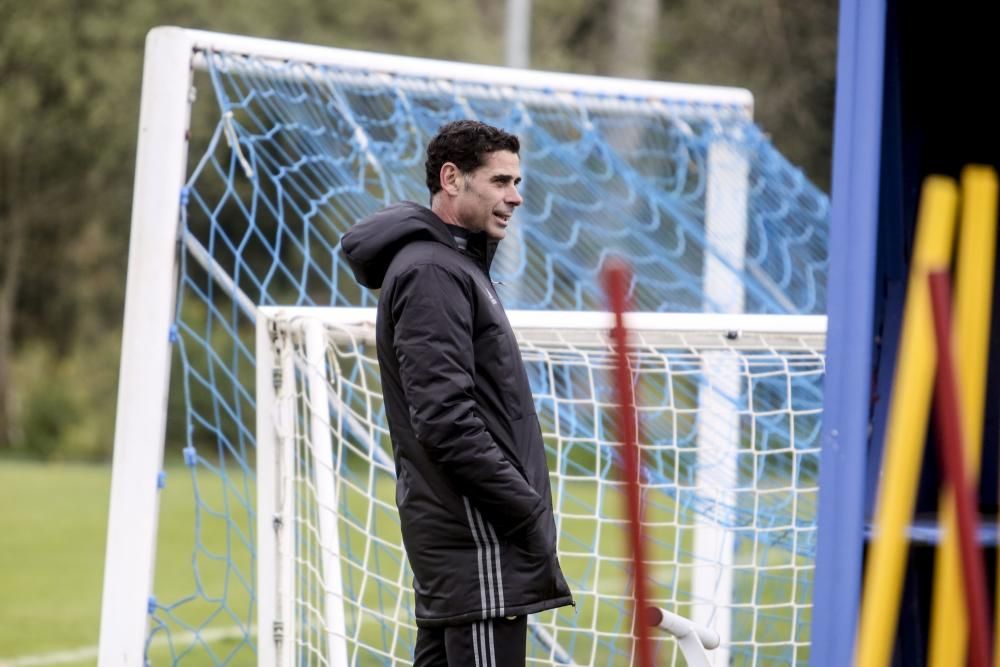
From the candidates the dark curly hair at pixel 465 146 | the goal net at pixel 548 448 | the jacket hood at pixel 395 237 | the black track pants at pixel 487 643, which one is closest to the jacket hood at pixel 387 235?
the jacket hood at pixel 395 237

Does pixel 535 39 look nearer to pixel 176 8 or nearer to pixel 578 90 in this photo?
pixel 176 8

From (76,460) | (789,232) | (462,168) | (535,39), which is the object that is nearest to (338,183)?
(789,232)

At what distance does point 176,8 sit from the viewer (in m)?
20.8

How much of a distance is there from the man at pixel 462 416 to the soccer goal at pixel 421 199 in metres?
0.78

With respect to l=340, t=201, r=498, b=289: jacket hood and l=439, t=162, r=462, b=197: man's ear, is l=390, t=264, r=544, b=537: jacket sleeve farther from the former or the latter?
l=439, t=162, r=462, b=197: man's ear

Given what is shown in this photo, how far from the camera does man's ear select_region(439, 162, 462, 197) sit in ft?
10.7

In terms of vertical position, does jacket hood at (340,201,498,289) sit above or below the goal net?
above

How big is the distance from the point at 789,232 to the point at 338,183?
7.09 ft

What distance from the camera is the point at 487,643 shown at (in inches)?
121

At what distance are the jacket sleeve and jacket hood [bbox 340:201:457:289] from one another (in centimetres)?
13

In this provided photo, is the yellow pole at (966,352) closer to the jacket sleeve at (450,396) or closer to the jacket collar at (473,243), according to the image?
the jacket sleeve at (450,396)

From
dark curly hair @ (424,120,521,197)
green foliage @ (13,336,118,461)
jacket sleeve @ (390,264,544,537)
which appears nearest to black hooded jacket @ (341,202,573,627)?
jacket sleeve @ (390,264,544,537)

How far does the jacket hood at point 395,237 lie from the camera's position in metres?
3.17

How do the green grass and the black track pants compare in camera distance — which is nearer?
the black track pants
